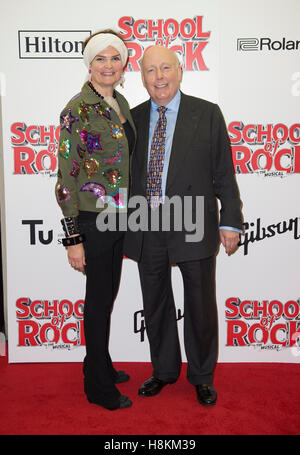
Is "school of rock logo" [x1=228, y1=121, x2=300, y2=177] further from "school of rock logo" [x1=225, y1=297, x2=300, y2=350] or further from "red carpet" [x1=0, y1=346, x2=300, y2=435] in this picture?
"red carpet" [x1=0, y1=346, x2=300, y2=435]

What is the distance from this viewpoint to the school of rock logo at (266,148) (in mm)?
2562

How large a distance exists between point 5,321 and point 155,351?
4.28 ft

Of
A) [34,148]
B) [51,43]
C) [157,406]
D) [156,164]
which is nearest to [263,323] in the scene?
[157,406]

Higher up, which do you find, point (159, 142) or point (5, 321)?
point (159, 142)

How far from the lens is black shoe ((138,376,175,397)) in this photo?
2.32 m

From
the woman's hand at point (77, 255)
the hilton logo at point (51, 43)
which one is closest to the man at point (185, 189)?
the woman's hand at point (77, 255)

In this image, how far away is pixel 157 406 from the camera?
221cm

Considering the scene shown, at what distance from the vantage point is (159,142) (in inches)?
85.7

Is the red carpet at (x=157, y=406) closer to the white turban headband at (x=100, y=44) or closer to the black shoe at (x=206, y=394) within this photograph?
the black shoe at (x=206, y=394)

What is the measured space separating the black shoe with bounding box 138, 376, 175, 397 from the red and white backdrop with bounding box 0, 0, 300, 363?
39 cm
